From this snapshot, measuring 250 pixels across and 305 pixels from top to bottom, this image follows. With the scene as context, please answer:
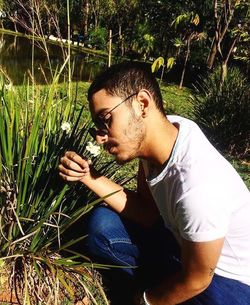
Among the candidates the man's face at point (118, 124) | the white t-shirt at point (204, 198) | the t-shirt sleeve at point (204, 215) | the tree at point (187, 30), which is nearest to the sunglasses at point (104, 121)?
the man's face at point (118, 124)

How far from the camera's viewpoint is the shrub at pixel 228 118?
5.69 m

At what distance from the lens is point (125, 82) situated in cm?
163

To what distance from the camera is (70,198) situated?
2.12 m

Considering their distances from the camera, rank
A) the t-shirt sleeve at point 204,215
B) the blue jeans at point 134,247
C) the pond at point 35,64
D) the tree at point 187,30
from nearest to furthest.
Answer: the t-shirt sleeve at point 204,215
the blue jeans at point 134,247
the pond at point 35,64
the tree at point 187,30

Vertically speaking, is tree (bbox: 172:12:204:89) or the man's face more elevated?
the man's face

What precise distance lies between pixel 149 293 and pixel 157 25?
1967cm

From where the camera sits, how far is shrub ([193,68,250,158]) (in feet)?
18.7

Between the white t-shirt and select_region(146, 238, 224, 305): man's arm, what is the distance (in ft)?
0.14

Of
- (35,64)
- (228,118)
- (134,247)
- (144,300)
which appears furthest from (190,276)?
(35,64)

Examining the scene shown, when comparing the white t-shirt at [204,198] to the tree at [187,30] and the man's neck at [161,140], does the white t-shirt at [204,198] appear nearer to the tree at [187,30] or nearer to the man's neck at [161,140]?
the man's neck at [161,140]

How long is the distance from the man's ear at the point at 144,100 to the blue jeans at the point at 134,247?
29.3 inches

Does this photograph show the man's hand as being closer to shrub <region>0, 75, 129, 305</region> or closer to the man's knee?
shrub <region>0, 75, 129, 305</region>

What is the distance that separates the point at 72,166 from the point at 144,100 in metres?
0.44

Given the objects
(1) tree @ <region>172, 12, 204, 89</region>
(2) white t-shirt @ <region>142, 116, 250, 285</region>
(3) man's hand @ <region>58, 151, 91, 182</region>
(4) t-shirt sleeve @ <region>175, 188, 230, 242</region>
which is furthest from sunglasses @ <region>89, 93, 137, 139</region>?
(1) tree @ <region>172, 12, 204, 89</region>
